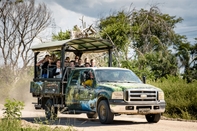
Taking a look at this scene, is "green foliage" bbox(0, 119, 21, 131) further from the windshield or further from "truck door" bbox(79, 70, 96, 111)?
the windshield

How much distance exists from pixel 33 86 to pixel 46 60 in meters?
1.19

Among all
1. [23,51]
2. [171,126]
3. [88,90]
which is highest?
[23,51]

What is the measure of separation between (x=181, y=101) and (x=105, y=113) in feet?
17.8

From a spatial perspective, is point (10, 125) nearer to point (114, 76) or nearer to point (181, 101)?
point (114, 76)

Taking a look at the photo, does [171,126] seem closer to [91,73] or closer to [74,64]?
[91,73]

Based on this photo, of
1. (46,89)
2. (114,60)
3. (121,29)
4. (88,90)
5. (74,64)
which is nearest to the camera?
(88,90)

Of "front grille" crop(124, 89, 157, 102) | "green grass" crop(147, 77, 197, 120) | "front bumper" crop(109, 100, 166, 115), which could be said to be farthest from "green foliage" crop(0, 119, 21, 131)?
"green grass" crop(147, 77, 197, 120)

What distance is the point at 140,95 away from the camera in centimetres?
1550

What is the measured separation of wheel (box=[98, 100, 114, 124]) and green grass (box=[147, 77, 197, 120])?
4.66 m

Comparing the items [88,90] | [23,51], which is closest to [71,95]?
[88,90]

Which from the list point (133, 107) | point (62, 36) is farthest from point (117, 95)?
point (62, 36)

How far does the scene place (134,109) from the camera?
15.4 m

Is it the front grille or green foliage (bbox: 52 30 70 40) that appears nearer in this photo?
the front grille

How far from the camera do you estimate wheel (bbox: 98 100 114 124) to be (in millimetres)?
15312
